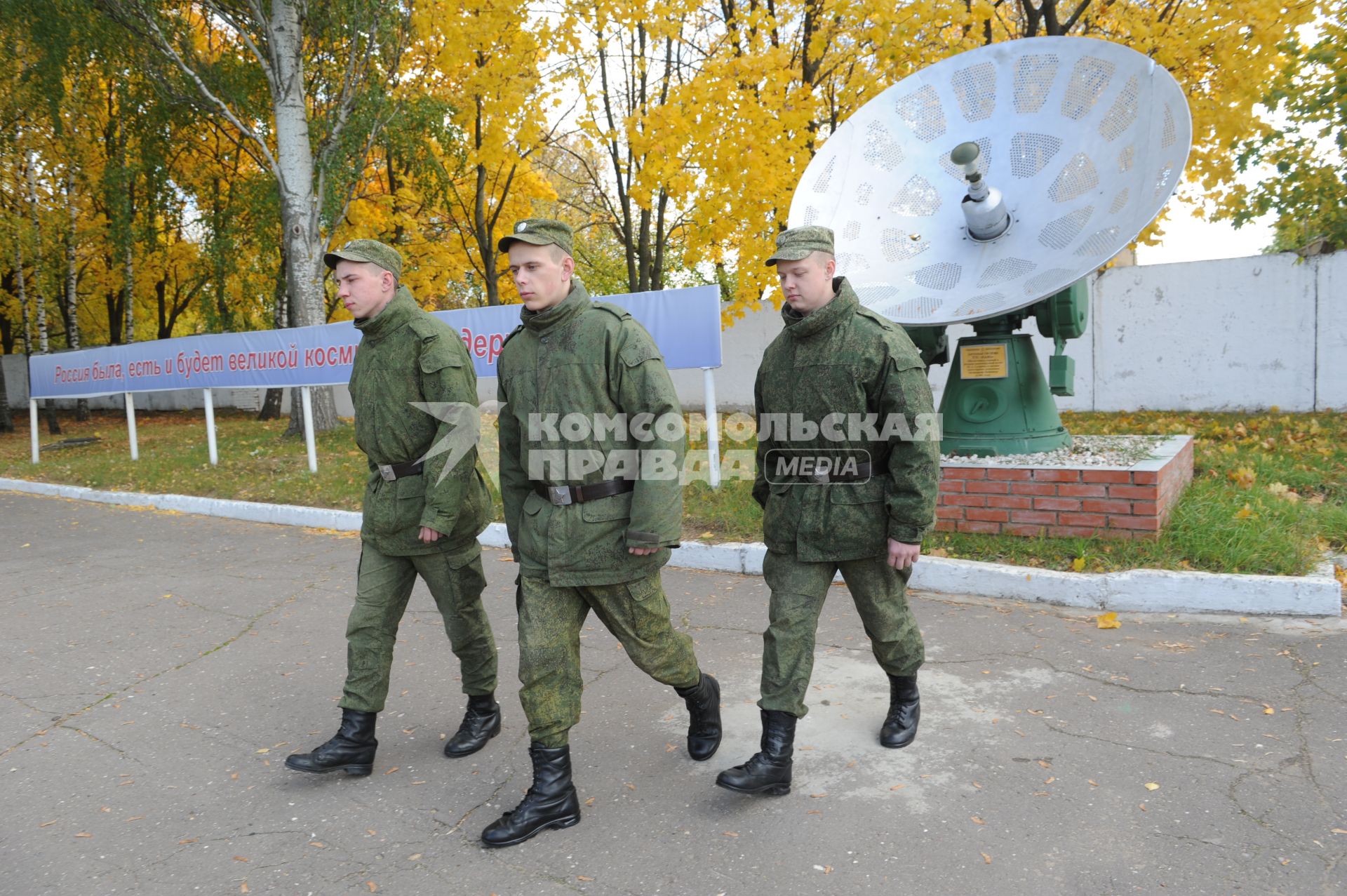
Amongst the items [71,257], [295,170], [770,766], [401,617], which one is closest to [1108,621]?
[770,766]

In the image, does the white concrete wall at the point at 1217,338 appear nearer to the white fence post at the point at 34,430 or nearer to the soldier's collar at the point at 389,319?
the soldier's collar at the point at 389,319

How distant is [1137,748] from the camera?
127 inches

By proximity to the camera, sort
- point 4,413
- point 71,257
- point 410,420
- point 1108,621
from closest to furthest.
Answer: point 410,420
point 1108,621
point 71,257
point 4,413

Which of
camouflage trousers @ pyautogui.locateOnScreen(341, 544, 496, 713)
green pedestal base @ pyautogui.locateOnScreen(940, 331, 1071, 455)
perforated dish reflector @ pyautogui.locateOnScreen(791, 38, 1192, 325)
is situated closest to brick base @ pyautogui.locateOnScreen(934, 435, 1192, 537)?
green pedestal base @ pyautogui.locateOnScreen(940, 331, 1071, 455)

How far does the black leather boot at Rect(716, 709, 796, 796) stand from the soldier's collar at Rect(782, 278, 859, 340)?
132 cm

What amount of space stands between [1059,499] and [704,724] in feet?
9.73

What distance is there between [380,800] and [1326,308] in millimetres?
13069

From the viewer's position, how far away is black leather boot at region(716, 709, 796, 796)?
9.76 ft

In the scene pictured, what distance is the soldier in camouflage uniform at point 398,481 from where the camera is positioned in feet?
10.8

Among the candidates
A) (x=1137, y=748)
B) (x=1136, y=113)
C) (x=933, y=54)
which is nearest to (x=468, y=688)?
(x=1137, y=748)

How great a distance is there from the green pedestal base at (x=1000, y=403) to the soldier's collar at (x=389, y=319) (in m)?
3.75

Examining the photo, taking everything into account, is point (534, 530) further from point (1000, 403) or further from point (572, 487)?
point (1000, 403)

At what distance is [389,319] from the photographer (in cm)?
339

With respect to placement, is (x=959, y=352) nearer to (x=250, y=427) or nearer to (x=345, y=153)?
(x=345, y=153)
